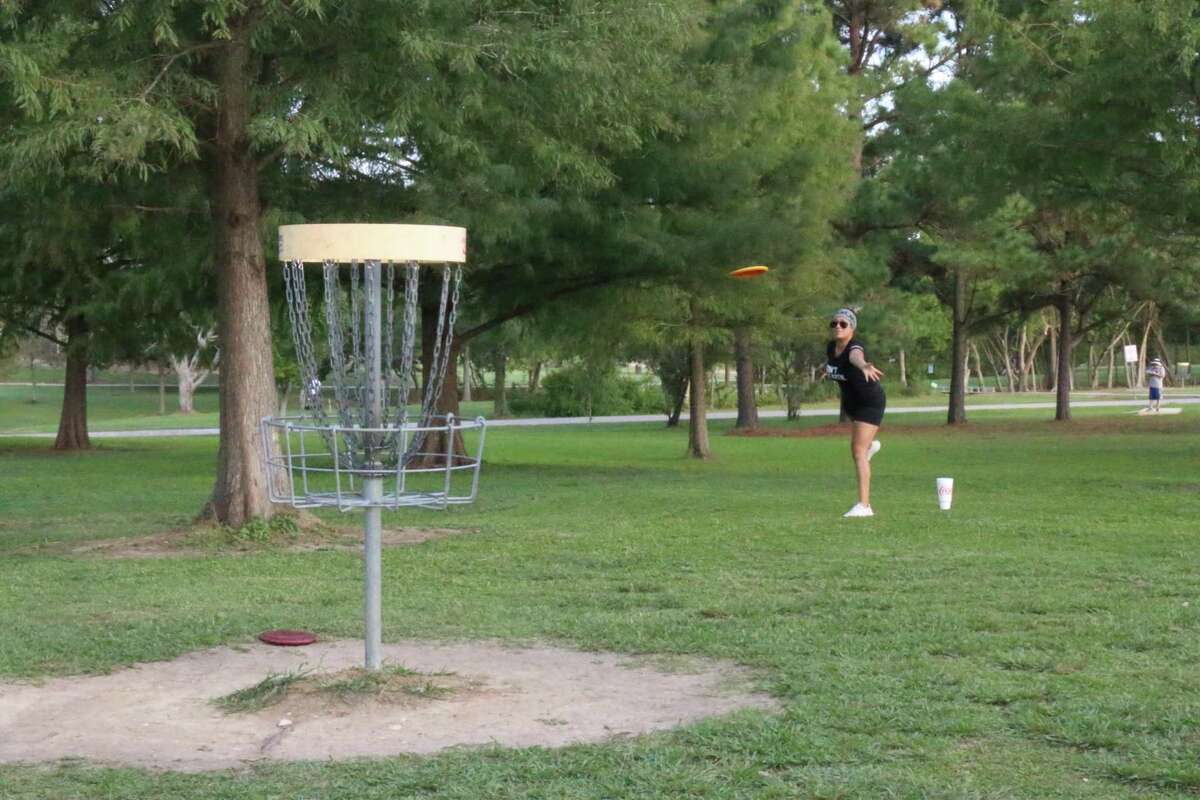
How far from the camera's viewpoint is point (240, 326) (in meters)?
12.1

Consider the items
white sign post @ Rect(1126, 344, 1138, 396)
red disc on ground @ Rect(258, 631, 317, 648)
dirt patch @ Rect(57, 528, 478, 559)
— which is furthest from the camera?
white sign post @ Rect(1126, 344, 1138, 396)

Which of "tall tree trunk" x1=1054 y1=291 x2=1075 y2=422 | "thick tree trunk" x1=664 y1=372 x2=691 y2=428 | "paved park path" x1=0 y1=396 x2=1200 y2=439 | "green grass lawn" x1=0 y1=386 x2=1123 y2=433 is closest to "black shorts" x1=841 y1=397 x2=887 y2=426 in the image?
"thick tree trunk" x1=664 y1=372 x2=691 y2=428

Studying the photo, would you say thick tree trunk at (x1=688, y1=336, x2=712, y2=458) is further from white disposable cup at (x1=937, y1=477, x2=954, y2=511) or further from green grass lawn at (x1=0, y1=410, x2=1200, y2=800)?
white disposable cup at (x1=937, y1=477, x2=954, y2=511)

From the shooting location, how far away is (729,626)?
794 centimetres

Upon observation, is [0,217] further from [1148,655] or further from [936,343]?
[936,343]

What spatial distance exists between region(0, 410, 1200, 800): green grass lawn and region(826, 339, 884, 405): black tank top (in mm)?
1052

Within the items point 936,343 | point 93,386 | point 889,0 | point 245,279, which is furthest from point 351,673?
point 93,386

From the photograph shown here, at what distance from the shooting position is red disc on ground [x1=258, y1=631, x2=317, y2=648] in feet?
25.2

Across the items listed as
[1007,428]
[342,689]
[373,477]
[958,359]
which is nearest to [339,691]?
[342,689]

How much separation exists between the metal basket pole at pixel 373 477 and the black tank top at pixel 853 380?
669 cm

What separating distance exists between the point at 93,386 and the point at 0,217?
60.0 metres

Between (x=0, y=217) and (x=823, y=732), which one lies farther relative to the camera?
(x=0, y=217)

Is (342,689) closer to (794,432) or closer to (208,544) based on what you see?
(208,544)

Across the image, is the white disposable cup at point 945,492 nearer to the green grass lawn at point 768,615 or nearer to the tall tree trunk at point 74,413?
the green grass lawn at point 768,615
